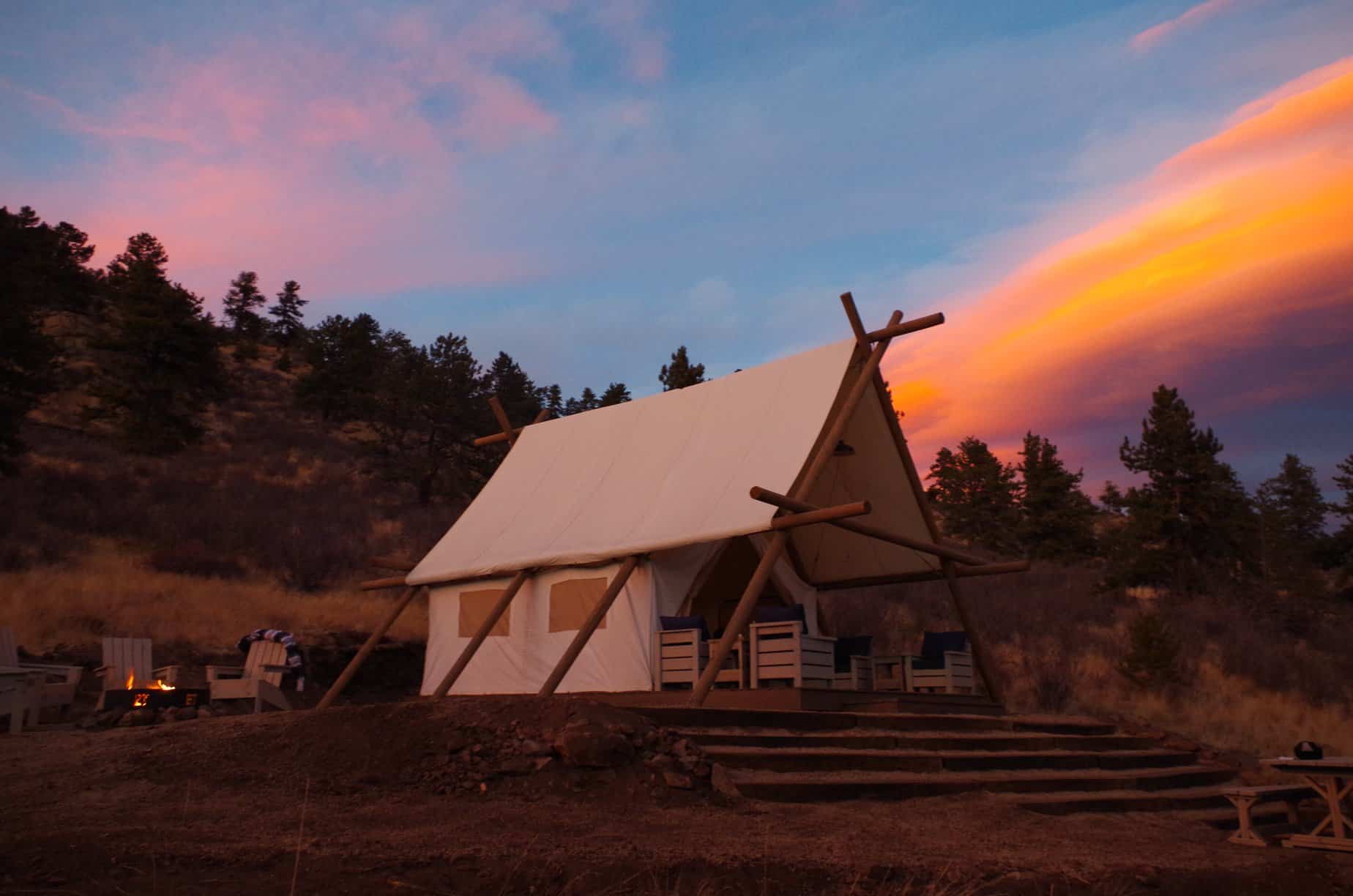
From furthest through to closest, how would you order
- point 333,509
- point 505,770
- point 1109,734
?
point 333,509 → point 1109,734 → point 505,770

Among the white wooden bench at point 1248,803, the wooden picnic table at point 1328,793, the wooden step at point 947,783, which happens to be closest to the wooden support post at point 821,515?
the wooden step at point 947,783

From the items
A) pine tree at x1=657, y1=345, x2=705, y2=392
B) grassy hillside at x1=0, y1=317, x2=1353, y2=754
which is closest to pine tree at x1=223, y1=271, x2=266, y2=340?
grassy hillside at x1=0, y1=317, x2=1353, y2=754

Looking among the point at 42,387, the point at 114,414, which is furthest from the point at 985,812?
the point at 114,414

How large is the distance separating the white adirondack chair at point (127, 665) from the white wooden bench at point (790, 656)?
20.3ft

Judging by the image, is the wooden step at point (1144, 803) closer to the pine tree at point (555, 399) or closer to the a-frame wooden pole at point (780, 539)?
the a-frame wooden pole at point (780, 539)

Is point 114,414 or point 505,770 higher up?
point 114,414

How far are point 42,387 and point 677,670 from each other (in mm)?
15598

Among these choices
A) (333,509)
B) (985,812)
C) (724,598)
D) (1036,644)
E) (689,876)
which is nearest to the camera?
(689,876)

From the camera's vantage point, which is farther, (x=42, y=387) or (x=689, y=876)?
(x=42, y=387)

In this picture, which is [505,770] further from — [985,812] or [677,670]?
[677,670]

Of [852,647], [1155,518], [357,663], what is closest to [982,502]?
[1155,518]

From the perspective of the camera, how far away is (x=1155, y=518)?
2842 cm

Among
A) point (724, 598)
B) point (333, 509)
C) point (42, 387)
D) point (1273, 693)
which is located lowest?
point (1273, 693)

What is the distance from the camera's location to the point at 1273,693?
67.7 ft
